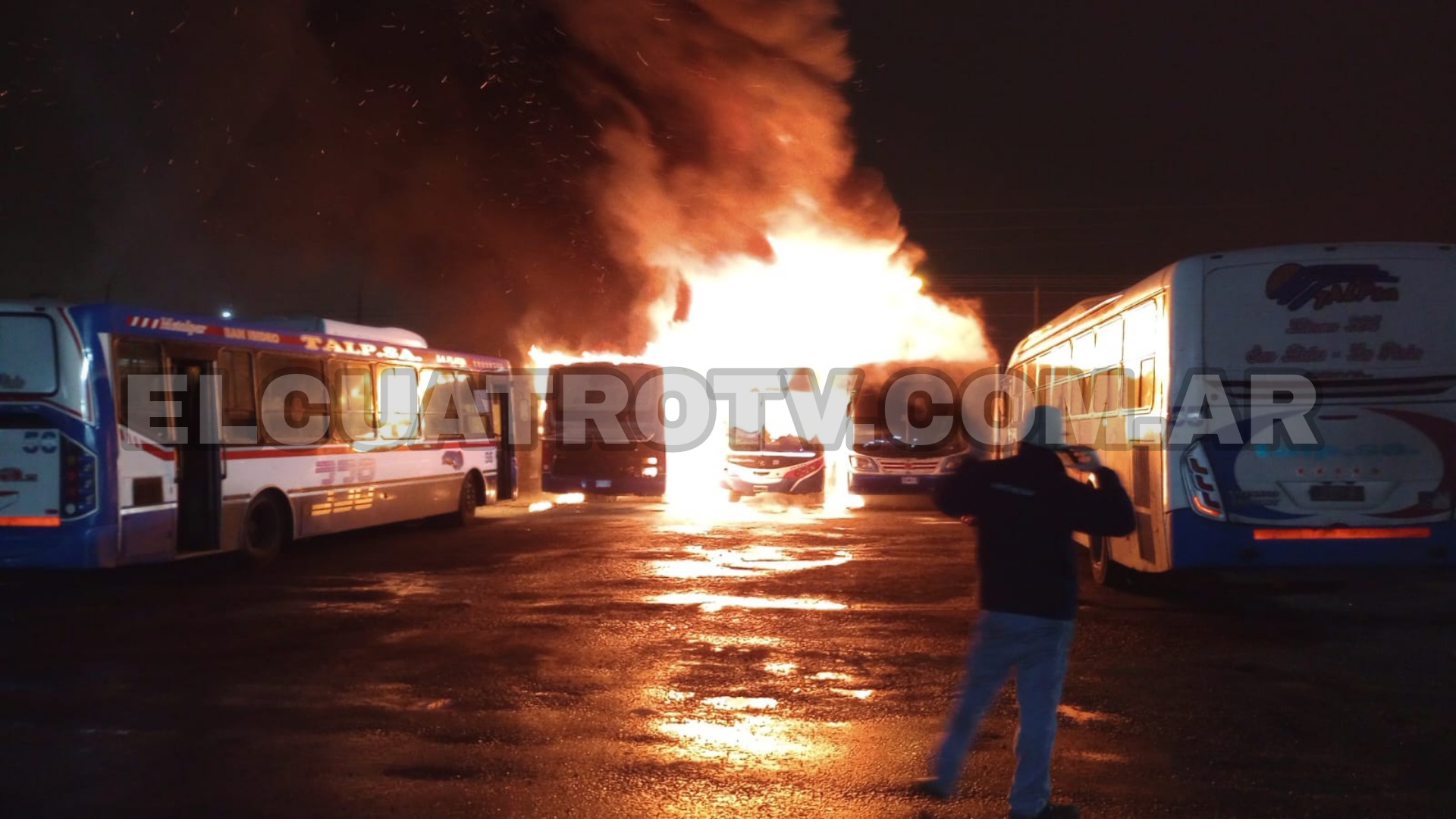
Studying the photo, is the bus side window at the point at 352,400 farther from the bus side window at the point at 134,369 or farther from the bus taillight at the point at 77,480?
the bus taillight at the point at 77,480

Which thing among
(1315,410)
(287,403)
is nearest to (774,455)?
(287,403)

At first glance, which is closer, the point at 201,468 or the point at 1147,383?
the point at 1147,383

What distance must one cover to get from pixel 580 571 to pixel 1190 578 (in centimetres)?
676

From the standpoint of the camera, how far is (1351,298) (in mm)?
9680

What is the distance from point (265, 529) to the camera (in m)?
13.7

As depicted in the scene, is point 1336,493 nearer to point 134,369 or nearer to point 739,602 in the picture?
point 739,602

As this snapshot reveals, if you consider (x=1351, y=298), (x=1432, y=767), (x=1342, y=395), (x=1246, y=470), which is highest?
(x=1351, y=298)

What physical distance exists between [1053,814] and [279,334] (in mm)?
11517

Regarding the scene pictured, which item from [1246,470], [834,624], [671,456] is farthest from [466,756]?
[671,456]

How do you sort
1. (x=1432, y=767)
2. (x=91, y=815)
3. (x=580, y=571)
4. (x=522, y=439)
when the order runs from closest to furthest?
(x=91, y=815), (x=1432, y=767), (x=580, y=571), (x=522, y=439)

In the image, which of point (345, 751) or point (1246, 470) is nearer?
point (345, 751)

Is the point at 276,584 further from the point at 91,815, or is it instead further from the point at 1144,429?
the point at 1144,429

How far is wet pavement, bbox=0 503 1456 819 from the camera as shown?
562cm

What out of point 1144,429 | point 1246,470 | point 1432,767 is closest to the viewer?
point 1432,767
